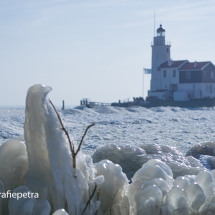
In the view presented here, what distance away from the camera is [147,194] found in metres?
3.51

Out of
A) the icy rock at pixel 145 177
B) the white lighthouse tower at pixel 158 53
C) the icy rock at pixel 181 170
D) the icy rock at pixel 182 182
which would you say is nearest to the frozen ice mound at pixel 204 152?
the icy rock at pixel 181 170

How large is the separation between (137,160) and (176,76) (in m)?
54.5

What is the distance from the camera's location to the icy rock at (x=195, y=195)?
136 inches

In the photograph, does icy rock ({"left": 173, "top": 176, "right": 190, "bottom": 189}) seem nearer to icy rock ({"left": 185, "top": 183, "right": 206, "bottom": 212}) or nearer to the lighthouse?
icy rock ({"left": 185, "top": 183, "right": 206, "bottom": 212})

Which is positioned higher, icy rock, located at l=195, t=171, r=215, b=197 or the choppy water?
icy rock, located at l=195, t=171, r=215, b=197

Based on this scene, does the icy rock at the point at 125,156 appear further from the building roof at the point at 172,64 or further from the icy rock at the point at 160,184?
the building roof at the point at 172,64

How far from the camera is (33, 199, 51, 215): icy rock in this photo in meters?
3.11

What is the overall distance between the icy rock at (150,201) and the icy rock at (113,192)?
0.15 metres

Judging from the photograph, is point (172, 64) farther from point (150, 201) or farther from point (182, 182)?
point (150, 201)

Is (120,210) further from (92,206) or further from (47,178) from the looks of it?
(47,178)

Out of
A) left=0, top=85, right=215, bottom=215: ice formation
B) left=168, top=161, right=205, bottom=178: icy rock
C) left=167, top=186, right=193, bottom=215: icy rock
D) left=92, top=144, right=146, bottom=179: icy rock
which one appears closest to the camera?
left=0, top=85, right=215, bottom=215: ice formation

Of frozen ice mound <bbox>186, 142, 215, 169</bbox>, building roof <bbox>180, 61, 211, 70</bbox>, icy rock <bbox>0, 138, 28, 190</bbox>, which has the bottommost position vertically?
frozen ice mound <bbox>186, 142, 215, 169</bbox>

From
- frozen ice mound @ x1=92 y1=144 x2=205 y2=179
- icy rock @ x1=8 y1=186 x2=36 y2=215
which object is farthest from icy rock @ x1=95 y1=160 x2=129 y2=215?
frozen ice mound @ x1=92 y1=144 x2=205 y2=179

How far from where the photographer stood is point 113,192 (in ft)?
11.8
